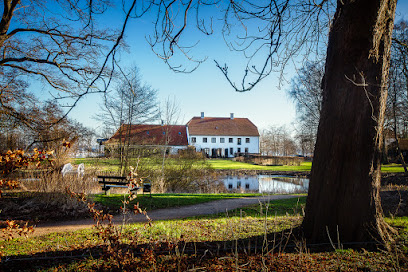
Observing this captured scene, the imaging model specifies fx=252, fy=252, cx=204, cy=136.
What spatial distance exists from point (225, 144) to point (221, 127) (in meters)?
3.72

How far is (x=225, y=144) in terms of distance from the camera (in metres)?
52.1

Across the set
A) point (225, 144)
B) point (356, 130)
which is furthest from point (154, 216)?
point (225, 144)

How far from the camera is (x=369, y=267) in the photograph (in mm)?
3029

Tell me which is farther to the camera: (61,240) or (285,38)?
(61,240)

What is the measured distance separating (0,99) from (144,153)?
7966 millimetres

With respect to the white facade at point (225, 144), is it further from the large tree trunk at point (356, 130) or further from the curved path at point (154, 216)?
the large tree trunk at point (356, 130)

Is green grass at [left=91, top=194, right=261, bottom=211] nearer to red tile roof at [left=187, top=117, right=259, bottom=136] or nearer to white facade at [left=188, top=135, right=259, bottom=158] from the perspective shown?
white facade at [left=188, top=135, right=259, bottom=158]

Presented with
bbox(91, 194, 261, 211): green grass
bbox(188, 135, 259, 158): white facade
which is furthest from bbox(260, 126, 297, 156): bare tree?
bbox(91, 194, 261, 211): green grass

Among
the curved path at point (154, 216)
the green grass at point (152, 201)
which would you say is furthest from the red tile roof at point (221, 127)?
the curved path at point (154, 216)

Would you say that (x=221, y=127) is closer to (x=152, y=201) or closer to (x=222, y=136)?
(x=222, y=136)

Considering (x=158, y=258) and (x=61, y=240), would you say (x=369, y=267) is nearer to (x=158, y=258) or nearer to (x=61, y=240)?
(x=158, y=258)

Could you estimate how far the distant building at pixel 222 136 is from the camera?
50781mm

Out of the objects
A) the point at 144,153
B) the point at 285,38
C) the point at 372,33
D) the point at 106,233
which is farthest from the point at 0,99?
the point at 372,33

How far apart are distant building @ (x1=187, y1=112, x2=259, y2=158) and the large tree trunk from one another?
150ft
